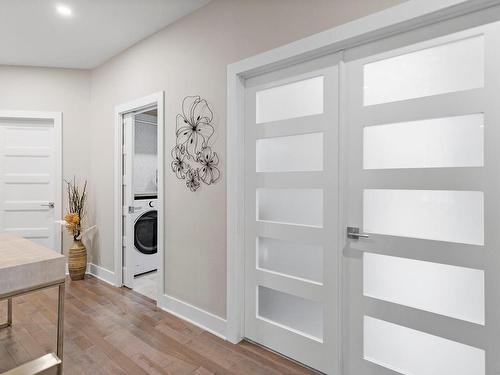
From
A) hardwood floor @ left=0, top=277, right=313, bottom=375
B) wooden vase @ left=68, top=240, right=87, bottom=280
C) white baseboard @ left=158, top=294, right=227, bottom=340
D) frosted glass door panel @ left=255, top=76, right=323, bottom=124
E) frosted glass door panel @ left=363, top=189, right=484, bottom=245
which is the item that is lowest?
hardwood floor @ left=0, top=277, right=313, bottom=375

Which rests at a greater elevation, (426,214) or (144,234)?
(426,214)

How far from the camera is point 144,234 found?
378 cm

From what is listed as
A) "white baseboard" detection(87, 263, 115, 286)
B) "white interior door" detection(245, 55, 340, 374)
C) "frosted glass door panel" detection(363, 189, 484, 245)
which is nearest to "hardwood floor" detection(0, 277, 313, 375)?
"white interior door" detection(245, 55, 340, 374)

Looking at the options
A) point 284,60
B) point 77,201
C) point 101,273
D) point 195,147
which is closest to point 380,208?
point 284,60

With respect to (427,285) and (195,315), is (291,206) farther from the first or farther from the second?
(195,315)

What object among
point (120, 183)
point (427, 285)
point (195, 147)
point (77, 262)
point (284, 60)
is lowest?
point (77, 262)

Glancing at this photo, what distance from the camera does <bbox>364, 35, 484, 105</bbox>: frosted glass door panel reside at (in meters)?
1.41

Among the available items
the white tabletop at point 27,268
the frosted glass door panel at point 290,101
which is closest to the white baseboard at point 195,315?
the white tabletop at point 27,268

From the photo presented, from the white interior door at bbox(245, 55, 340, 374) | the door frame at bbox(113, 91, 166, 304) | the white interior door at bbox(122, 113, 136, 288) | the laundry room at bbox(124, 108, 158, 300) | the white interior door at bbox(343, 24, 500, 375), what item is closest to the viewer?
the white interior door at bbox(343, 24, 500, 375)

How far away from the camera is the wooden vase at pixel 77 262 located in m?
3.55

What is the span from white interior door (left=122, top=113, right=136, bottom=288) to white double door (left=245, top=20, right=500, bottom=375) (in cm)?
180

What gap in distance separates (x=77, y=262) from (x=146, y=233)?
0.86 meters

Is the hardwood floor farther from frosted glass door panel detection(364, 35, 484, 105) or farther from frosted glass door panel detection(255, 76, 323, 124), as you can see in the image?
frosted glass door panel detection(364, 35, 484, 105)

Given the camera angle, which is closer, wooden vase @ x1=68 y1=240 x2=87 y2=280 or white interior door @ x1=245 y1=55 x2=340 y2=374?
white interior door @ x1=245 y1=55 x2=340 y2=374
